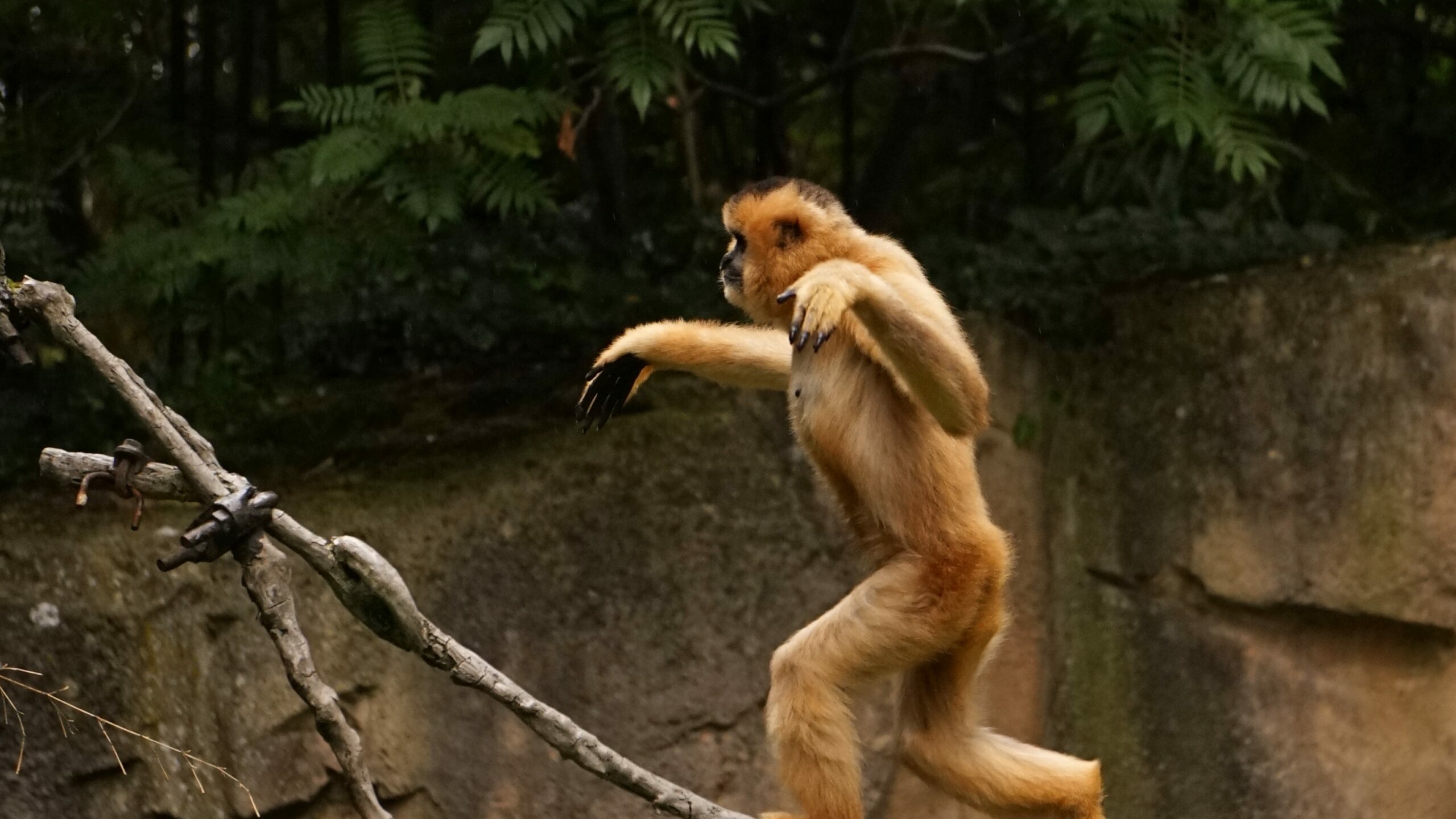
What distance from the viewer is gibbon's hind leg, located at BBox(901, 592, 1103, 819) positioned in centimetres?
487

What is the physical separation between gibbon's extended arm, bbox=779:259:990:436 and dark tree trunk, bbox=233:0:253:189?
4349 millimetres

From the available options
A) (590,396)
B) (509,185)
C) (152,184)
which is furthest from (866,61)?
(152,184)

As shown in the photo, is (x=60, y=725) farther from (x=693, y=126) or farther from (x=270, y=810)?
(x=693, y=126)

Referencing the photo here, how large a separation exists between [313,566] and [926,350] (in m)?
1.85

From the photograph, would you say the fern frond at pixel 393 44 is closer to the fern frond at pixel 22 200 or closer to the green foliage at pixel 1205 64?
the fern frond at pixel 22 200

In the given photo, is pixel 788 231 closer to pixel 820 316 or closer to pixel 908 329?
pixel 908 329

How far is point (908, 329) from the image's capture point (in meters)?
4.11

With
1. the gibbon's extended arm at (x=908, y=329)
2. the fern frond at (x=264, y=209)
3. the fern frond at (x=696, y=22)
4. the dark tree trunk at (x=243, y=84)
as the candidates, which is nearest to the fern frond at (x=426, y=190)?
the fern frond at (x=264, y=209)

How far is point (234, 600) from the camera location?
6.33m

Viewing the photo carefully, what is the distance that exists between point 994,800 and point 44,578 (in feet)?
13.7

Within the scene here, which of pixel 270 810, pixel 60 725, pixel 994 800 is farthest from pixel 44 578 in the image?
pixel 994 800

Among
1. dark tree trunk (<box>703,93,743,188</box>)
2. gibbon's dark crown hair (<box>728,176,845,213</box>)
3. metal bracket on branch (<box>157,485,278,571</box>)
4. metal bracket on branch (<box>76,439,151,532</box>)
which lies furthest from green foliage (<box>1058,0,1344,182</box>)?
metal bracket on branch (<box>76,439,151,532</box>)

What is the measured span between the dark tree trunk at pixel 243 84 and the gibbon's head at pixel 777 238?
354 centimetres

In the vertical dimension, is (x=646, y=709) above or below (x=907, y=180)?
below
